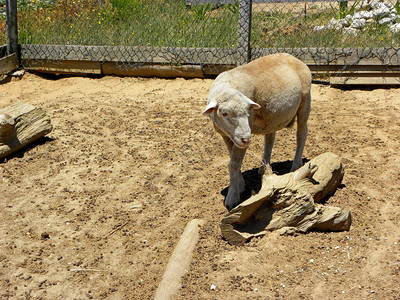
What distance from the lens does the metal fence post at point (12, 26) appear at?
31.0 feet

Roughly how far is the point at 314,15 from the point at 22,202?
21.1 ft

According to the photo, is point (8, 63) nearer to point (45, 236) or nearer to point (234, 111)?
point (45, 236)

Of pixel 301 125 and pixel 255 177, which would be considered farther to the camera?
pixel 255 177

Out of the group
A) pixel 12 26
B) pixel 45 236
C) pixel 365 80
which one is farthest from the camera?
pixel 12 26

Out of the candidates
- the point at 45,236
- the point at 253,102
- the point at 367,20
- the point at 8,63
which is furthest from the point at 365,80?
the point at 8,63

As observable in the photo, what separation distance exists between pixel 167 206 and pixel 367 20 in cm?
659

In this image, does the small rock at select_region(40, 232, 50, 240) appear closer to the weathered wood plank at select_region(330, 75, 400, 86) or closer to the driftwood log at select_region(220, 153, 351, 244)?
the driftwood log at select_region(220, 153, 351, 244)

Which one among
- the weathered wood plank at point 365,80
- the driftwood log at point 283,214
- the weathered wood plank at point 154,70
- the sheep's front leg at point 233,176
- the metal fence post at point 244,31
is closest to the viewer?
the driftwood log at point 283,214

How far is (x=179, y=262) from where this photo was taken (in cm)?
417

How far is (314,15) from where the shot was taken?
369 inches

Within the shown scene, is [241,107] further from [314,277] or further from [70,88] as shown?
[70,88]

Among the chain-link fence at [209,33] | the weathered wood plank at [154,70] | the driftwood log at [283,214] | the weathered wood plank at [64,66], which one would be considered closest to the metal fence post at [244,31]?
the chain-link fence at [209,33]

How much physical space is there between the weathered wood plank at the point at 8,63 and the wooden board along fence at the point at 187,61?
168mm

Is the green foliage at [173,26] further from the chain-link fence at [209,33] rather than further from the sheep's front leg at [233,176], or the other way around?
Answer: the sheep's front leg at [233,176]
